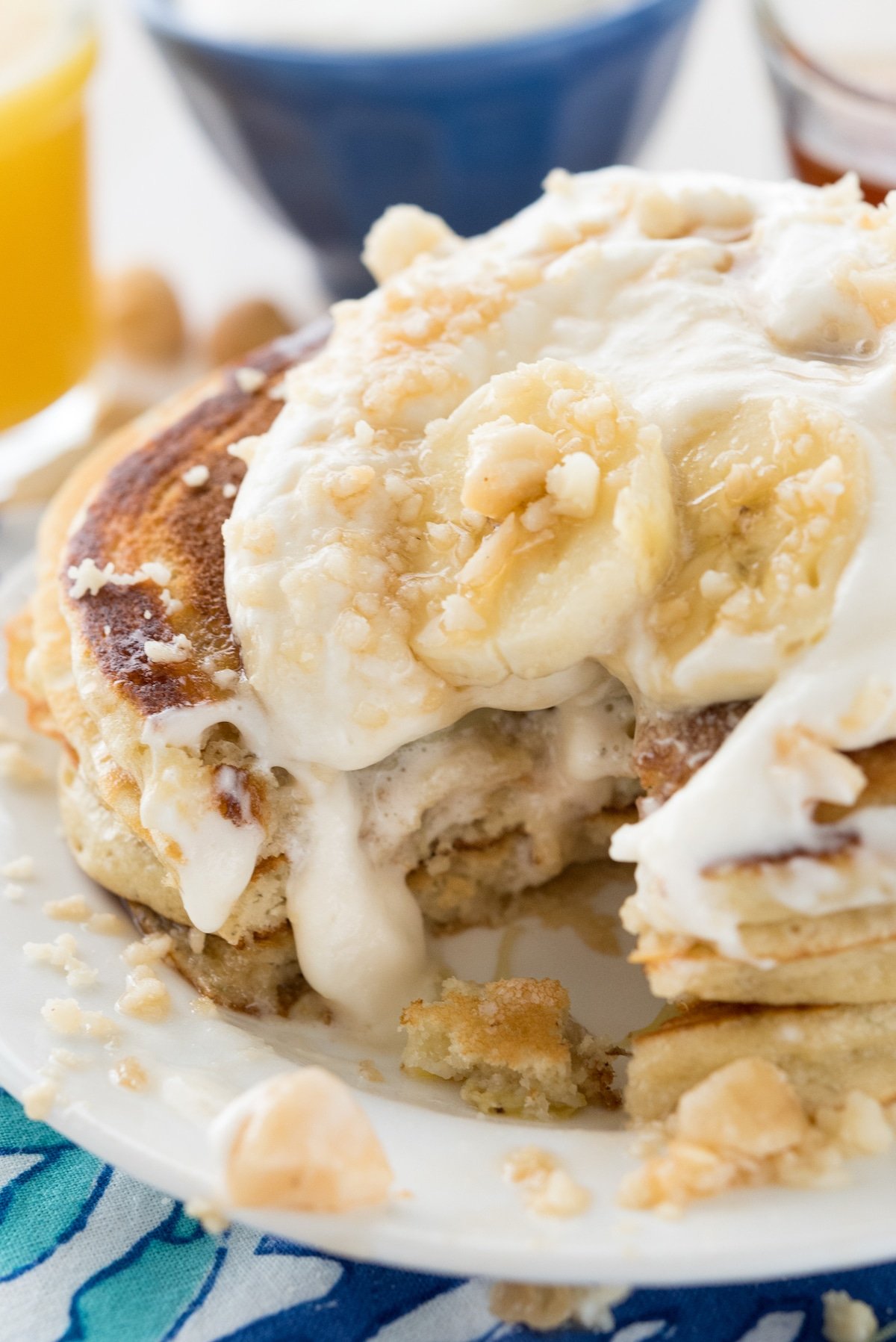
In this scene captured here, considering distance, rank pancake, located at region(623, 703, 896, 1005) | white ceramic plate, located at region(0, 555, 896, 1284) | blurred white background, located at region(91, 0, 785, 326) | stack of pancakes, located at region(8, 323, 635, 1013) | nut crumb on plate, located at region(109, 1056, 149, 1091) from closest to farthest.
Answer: white ceramic plate, located at region(0, 555, 896, 1284), pancake, located at region(623, 703, 896, 1005), nut crumb on plate, located at region(109, 1056, 149, 1091), stack of pancakes, located at region(8, 323, 635, 1013), blurred white background, located at region(91, 0, 785, 326)

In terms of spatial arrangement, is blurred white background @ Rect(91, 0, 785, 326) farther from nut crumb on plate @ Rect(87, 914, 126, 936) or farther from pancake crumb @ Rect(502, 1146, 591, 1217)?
pancake crumb @ Rect(502, 1146, 591, 1217)

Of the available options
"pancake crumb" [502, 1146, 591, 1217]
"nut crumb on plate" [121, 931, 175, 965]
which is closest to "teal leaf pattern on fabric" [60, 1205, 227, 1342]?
"nut crumb on plate" [121, 931, 175, 965]

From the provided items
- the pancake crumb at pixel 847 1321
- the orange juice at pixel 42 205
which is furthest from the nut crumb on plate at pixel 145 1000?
the orange juice at pixel 42 205

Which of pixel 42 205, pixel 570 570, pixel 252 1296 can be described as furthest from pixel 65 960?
pixel 42 205

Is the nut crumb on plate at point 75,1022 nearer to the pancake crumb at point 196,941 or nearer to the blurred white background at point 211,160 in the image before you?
the pancake crumb at point 196,941

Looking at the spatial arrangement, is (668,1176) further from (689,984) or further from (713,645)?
(713,645)

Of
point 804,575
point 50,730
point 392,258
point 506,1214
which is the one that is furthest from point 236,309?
point 506,1214

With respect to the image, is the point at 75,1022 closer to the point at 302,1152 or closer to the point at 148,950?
the point at 148,950

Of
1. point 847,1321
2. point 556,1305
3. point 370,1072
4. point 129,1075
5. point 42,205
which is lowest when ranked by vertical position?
point 847,1321
